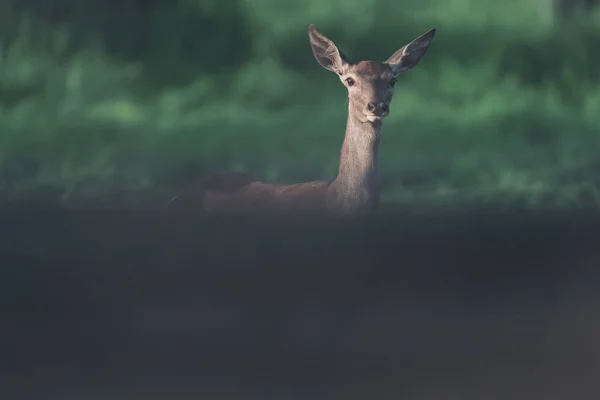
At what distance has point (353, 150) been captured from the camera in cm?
967

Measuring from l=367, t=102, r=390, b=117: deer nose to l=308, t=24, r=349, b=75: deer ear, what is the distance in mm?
766

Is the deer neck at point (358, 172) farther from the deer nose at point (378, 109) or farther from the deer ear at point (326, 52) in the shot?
the deer ear at point (326, 52)

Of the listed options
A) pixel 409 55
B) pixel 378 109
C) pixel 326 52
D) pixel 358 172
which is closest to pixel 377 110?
pixel 378 109

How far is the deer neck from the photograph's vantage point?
949 cm

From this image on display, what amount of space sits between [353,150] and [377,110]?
0.45m

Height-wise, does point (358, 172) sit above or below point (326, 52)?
below

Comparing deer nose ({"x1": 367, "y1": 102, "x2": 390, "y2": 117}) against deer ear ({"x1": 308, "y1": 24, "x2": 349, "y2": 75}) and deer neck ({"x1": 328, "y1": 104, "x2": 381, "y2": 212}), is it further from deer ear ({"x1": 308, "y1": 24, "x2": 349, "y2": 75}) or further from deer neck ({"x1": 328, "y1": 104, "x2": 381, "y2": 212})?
deer ear ({"x1": 308, "y1": 24, "x2": 349, "y2": 75})

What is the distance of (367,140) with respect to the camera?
9609mm

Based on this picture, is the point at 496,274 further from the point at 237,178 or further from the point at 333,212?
the point at 237,178

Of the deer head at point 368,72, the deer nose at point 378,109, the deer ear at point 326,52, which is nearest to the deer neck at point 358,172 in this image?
the deer head at point 368,72

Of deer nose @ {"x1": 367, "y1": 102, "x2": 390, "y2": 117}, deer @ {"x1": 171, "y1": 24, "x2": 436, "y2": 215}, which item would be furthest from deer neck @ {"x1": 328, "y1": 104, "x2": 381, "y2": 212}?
deer nose @ {"x1": 367, "y1": 102, "x2": 390, "y2": 117}

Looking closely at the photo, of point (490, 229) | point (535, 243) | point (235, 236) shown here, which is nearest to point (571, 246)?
point (535, 243)

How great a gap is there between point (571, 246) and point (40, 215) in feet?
12.9

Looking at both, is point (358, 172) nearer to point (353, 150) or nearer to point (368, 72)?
point (353, 150)
